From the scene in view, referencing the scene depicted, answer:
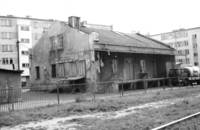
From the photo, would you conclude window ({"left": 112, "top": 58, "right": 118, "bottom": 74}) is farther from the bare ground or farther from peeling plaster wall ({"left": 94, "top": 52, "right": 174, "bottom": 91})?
the bare ground

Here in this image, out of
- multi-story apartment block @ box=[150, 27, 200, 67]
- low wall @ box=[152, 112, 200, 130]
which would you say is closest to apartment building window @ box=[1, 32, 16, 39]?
multi-story apartment block @ box=[150, 27, 200, 67]

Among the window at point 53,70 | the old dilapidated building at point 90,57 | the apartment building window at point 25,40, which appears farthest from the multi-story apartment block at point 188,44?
the window at point 53,70

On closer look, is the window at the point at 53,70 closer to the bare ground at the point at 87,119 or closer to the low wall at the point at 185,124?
the bare ground at the point at 87,119

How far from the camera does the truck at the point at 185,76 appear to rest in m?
30.1

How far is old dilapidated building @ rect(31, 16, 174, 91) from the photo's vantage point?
25.9 metres

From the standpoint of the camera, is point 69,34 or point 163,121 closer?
point 163,121

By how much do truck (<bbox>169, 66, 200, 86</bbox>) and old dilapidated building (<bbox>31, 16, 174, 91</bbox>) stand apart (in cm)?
182

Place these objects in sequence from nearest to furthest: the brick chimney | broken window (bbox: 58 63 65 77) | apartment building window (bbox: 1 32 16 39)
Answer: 1. broken window (bbox: 58 63 65 77)
2. the brick chimney
3. apartment building window (bbox: 1 32 16 39)

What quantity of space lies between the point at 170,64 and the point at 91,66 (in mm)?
13490

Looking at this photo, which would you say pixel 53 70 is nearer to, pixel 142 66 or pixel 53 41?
pixel 53 41

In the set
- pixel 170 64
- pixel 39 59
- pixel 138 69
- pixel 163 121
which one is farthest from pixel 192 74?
pixel 163 121

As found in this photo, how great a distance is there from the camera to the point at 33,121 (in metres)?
11.0

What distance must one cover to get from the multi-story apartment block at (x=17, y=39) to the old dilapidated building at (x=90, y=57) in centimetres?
2367

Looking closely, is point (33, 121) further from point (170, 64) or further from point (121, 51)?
point (170, 64)
